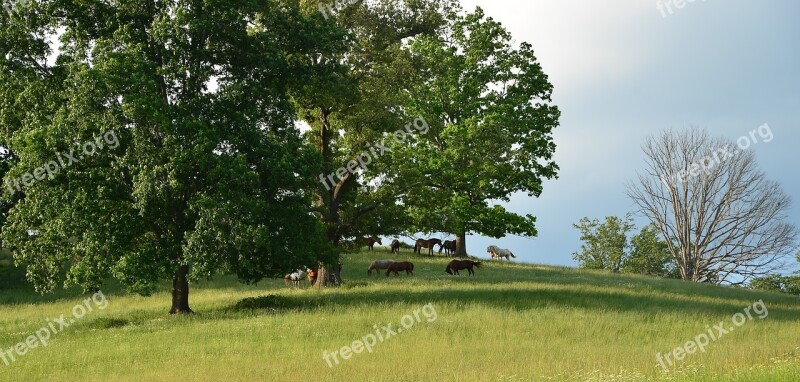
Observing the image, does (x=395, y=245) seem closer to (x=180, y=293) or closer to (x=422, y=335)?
(x=180, y=293)

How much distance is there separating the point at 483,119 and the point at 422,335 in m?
30.6

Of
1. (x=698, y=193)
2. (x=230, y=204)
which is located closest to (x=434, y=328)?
(x=230, y=204)

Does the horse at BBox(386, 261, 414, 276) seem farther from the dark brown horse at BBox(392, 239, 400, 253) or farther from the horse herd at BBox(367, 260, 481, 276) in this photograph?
the dark brown horse at BBox(392, 239, 400, 253)

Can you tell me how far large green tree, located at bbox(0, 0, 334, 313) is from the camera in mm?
27625

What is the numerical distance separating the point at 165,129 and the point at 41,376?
10608 mm

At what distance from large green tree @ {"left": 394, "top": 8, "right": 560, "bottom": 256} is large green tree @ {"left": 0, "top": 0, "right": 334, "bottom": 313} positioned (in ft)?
59.4

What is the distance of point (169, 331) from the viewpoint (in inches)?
1045

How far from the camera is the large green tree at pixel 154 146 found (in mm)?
27625

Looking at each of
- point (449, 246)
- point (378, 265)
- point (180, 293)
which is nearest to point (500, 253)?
point (449, 246)

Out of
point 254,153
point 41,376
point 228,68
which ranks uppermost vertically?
point 228,68

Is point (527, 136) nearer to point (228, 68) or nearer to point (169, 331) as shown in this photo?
point (228, 68)

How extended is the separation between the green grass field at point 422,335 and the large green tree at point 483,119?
30.6 ft

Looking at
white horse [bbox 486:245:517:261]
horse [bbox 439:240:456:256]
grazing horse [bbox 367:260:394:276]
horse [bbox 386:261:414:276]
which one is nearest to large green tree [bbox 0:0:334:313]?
horse [bbox 386:261:414:276]

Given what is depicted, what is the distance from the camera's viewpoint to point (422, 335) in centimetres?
2348
